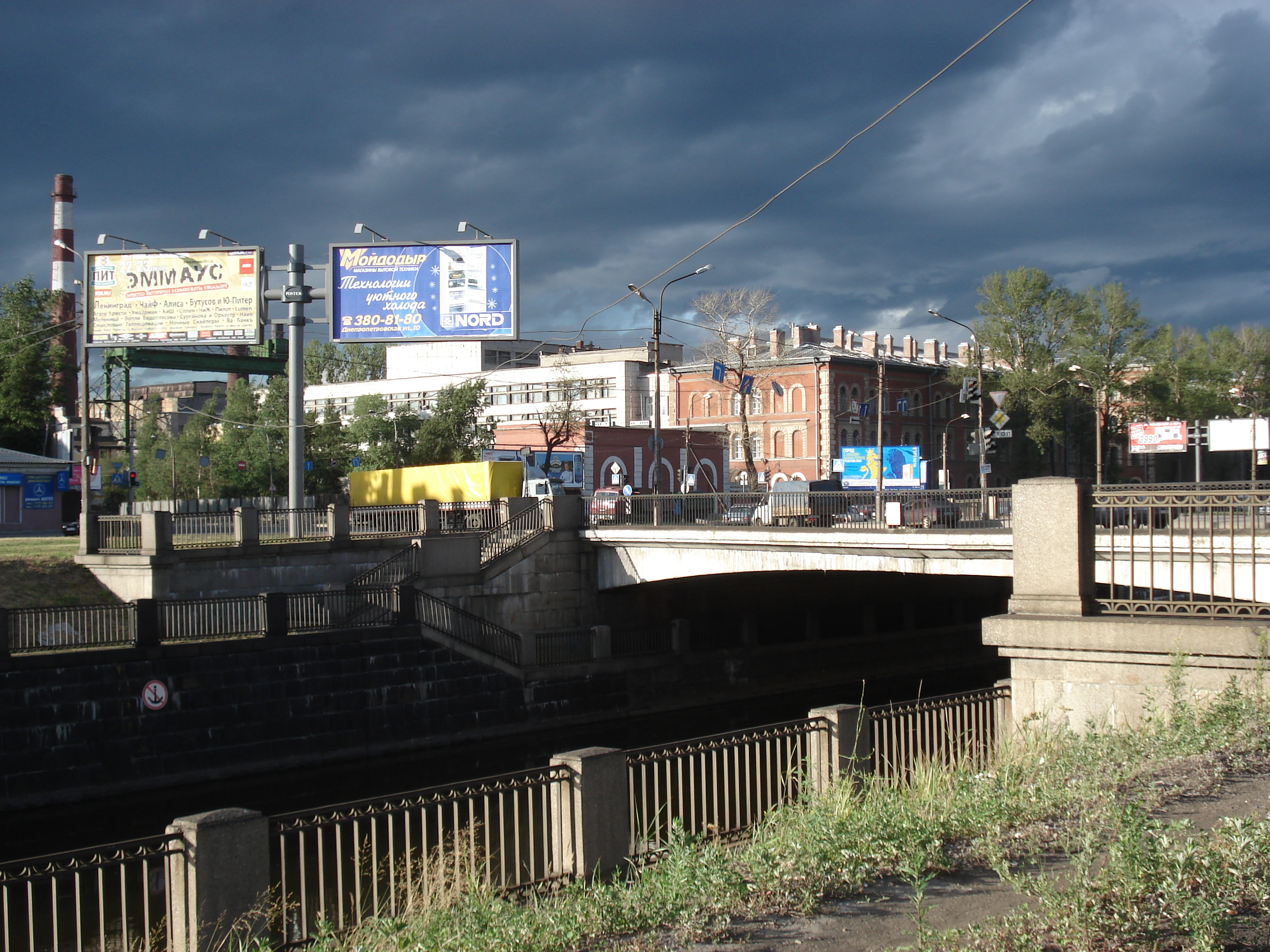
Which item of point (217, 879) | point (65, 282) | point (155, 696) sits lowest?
point (155, 696)

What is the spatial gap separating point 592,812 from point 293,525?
81.5ft

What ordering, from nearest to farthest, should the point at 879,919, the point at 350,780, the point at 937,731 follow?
the point at 879,919, the point at 937,731, the point at 350,780

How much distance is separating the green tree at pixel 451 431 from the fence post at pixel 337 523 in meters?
32.2

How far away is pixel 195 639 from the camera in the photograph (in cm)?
2361

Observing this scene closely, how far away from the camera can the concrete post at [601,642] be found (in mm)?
30344

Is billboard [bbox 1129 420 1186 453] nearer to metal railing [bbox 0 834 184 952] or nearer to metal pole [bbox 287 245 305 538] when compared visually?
metal pole [bbox 287 245 305 538]

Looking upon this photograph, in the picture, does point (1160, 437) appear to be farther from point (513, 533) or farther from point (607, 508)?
point (513, 533)

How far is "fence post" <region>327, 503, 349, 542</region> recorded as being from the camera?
31.1m

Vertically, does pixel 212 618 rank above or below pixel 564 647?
above

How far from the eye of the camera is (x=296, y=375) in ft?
117

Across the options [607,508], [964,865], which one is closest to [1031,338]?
[607,508]

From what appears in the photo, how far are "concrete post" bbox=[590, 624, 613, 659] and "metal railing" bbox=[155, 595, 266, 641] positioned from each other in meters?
9.22

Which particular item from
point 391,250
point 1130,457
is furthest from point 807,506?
point 1130,457

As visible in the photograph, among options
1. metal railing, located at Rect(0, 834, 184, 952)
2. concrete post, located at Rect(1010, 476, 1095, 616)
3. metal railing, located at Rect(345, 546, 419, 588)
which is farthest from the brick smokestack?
concrete post, located at Rect(1010, 476, 1095, 616)
